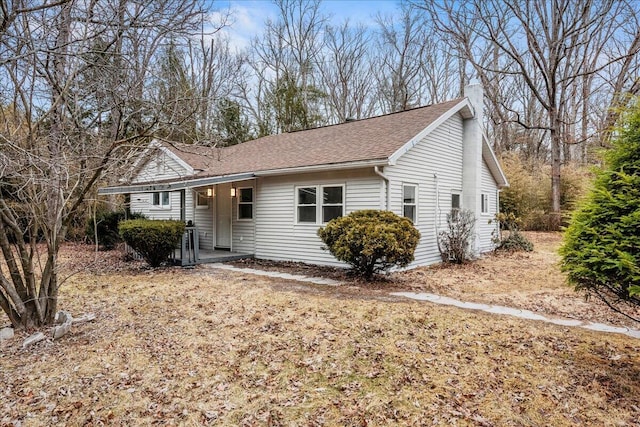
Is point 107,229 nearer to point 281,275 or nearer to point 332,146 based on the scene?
point 281,275

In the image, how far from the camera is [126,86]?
543 cm

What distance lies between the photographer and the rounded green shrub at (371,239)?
772cm

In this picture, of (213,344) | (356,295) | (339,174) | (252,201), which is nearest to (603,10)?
(339,174)

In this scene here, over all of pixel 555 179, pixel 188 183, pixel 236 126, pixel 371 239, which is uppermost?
pixel 236 126

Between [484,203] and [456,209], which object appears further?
[484,203]

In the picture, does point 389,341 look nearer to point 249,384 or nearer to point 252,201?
point 249,384

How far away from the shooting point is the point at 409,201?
33.5 ft

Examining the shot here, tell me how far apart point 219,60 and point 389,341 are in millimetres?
16237

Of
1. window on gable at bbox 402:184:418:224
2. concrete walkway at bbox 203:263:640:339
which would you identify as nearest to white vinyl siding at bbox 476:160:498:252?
window on gable at bbox 402:184:418:224

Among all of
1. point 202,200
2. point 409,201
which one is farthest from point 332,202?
point 202,200

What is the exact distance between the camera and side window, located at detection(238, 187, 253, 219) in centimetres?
1256

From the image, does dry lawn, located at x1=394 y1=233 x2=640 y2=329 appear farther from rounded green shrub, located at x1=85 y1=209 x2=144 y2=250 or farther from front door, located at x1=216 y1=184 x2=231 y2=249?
rounded green shrub, located at x1=85 y1=209 x2=144 y2=250

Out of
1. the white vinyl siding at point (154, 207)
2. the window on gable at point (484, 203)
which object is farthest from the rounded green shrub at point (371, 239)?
the white vinyl siding at point (154, 207)

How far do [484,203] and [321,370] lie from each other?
11.6 m
